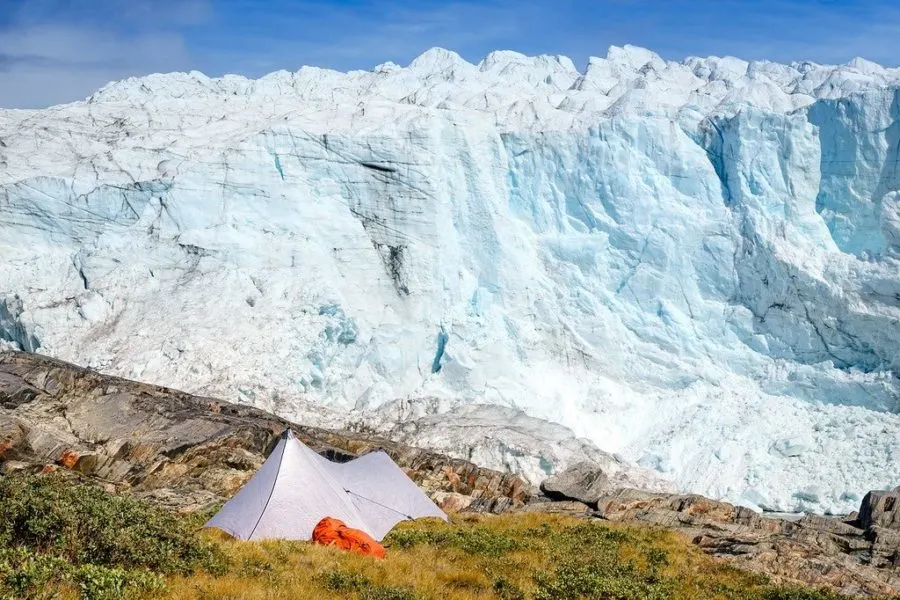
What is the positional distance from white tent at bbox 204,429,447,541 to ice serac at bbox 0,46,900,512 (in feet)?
51.1

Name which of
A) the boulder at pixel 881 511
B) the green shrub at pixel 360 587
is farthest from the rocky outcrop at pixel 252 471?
the green shrub at pixel 360 587

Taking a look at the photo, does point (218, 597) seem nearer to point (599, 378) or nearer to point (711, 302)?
point (599, 378)

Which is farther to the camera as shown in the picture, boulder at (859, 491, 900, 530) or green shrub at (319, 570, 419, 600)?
boulder at (859, 491, 900, 530)

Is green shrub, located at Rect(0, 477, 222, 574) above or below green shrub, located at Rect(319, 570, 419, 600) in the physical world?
above

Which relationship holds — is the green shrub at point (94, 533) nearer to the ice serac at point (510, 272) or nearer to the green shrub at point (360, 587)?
the green shrub at point (360, 587)

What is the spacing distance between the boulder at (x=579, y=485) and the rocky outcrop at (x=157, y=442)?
864mm

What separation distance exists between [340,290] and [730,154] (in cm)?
2047

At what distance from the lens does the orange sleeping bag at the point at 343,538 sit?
34.0ft

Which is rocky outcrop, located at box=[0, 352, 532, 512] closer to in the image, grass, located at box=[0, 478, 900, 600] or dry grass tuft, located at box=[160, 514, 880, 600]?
dry grass tuft, located at box=[160, 514, 880, 600]

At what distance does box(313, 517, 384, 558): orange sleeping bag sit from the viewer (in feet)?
34.0

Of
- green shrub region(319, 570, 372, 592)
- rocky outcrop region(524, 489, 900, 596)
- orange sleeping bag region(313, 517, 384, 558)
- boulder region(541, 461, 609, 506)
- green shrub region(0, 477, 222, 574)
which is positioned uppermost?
green shrub region(0, 477, 222, 574)

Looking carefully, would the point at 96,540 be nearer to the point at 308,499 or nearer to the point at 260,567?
the point at 260,567

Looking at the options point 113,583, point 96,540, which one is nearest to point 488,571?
point 96,540

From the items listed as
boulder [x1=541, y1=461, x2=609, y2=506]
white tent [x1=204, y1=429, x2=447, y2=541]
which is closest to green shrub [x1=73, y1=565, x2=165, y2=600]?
white tent [x1=204, y1=429, x2=447, y2=541]
